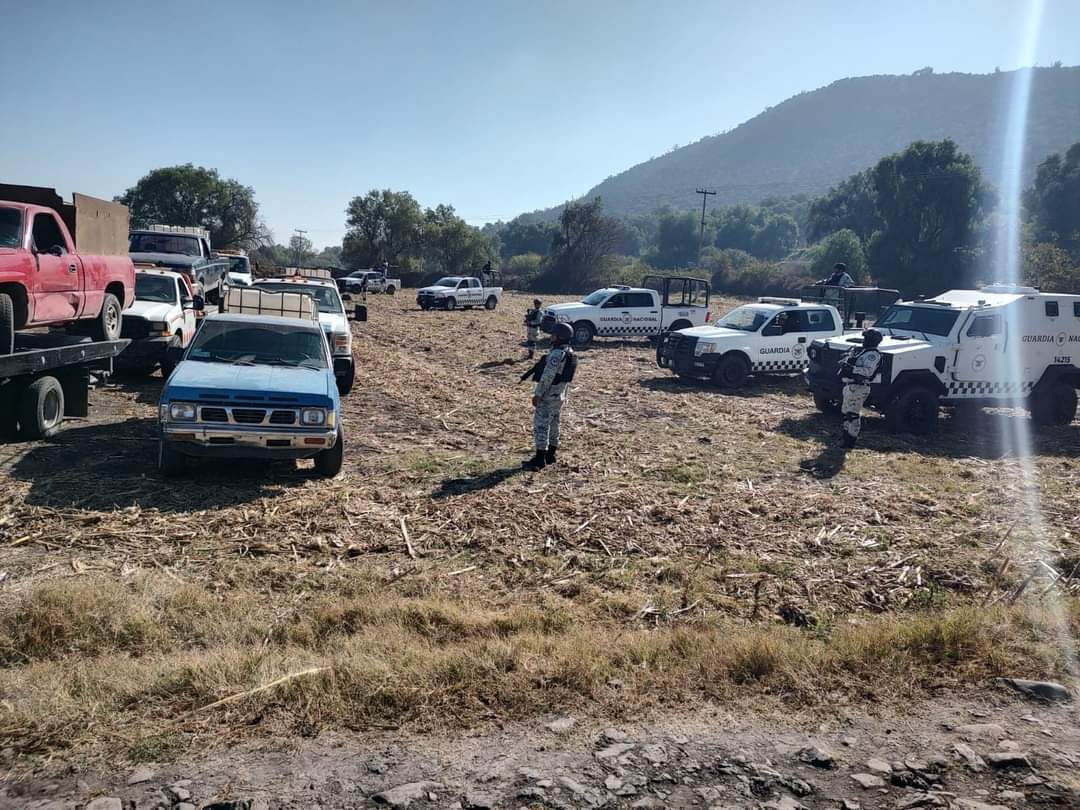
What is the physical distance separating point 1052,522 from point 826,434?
168 inches

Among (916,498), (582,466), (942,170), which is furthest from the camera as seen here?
(942,170)

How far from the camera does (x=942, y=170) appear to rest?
182ft

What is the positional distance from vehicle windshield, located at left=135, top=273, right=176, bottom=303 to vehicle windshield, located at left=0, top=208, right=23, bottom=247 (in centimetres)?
520

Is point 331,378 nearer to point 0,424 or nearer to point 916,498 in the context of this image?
point 0,424

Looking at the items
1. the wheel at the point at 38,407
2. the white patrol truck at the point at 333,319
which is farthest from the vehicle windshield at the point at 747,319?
the wheel at the point at 38,407

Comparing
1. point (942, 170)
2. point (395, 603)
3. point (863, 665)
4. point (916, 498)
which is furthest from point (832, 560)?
point (942, 170)

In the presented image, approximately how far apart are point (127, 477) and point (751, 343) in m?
12.2

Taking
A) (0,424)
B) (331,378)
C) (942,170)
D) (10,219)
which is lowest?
(0,424)

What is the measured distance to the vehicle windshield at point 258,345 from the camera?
8.23 m

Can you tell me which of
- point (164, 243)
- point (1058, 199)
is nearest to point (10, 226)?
point (164, 243)

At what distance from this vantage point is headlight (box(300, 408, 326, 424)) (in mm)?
7312

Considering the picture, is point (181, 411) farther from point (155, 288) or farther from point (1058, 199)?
point (1058, 199)

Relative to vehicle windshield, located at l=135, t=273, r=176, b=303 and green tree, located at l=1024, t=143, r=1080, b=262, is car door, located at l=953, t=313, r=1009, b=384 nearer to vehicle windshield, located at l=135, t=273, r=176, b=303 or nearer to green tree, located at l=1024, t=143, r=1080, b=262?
vehicle windshield, located at l=135, t=273, r=176, b=303

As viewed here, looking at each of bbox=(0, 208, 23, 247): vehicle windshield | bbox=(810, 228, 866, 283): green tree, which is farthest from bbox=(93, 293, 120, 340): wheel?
bbox=(810, 228, 866, 283): green tree
